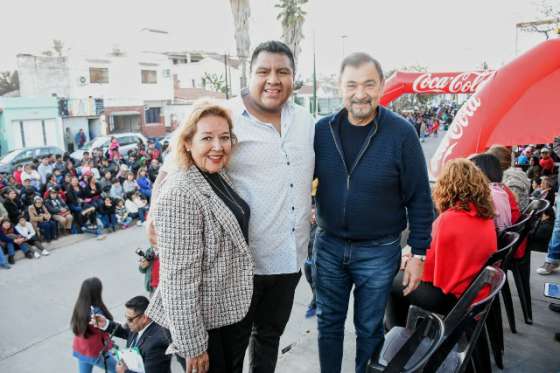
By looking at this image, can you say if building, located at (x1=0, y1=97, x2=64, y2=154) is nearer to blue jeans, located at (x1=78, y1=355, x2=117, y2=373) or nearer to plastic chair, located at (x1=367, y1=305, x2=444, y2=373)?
blue jeans, located at (x1=78, y1=355, x2=117, y2=373)

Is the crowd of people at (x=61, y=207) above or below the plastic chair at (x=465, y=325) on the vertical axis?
below

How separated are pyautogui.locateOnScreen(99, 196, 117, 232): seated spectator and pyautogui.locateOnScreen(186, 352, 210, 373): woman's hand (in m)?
8.38

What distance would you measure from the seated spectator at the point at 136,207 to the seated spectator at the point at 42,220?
5.55 feet

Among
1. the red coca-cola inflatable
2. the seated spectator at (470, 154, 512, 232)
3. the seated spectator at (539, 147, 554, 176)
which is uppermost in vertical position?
the red coca-cola inflatable

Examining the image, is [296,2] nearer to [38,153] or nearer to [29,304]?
[38,153]

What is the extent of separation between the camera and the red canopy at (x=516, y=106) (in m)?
3.90

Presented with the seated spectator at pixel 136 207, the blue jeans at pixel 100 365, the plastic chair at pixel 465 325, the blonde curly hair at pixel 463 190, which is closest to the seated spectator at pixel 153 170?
the seated spectator at pixel 136 207

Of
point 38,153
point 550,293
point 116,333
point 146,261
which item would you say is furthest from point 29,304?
point 38,153

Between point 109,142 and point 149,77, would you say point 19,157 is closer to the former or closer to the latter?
point 109,142

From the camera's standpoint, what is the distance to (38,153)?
15.9 m

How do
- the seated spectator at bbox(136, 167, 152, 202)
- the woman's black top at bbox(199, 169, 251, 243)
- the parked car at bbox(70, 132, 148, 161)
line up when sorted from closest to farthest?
the woman's black top at bbox(199, 169, 251, 243)
the seated spectator at bbox(136, 167, 152, 202)
the parked car at bbox(70, 132, 148, 161)

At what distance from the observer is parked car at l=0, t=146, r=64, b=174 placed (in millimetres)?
14570

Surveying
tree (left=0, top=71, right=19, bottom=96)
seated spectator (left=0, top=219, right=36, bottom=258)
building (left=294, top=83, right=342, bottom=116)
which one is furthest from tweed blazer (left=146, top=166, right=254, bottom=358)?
tree (left=0, top=71, right=19, bottom=96)

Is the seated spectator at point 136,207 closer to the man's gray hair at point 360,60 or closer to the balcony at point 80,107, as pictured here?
the man's gray hair at point 360,60
